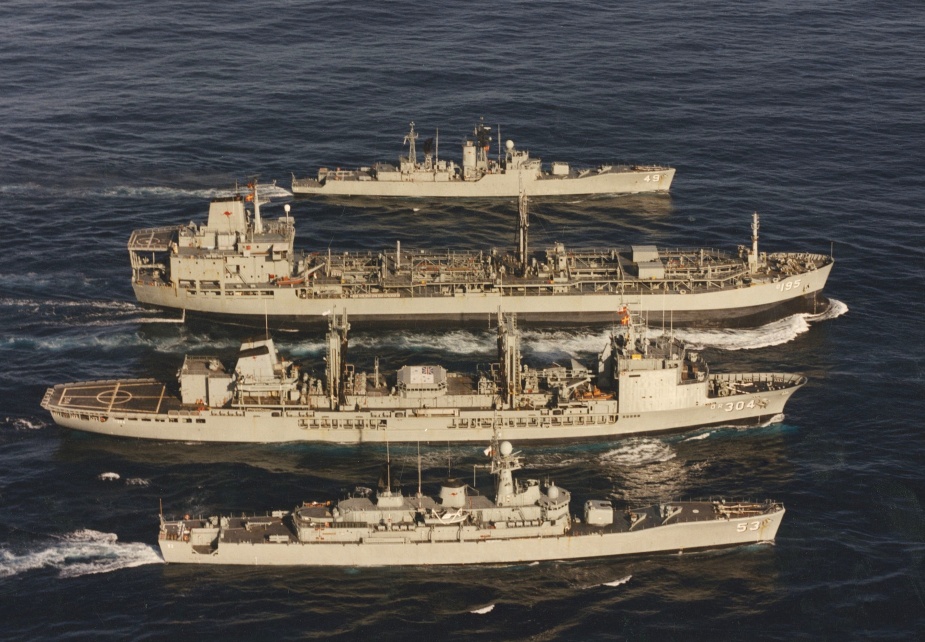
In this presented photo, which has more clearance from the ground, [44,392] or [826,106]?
[826,106]

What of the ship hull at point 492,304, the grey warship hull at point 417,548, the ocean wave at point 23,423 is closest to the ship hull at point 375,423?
the ocean wave at point 23,423

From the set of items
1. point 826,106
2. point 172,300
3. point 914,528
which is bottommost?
point 914,528

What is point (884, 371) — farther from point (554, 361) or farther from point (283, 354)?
point (283, 354)

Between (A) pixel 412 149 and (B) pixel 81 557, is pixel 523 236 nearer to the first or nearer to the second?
(A) pixel 412 149

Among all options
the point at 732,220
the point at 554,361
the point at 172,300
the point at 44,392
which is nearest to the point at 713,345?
the point at 554,361

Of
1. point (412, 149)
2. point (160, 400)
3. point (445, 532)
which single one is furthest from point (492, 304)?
point (445, 532)

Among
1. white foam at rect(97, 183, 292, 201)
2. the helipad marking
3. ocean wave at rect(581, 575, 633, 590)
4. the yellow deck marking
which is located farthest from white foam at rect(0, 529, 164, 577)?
white foam at rect(97, 183, 292, 201)
